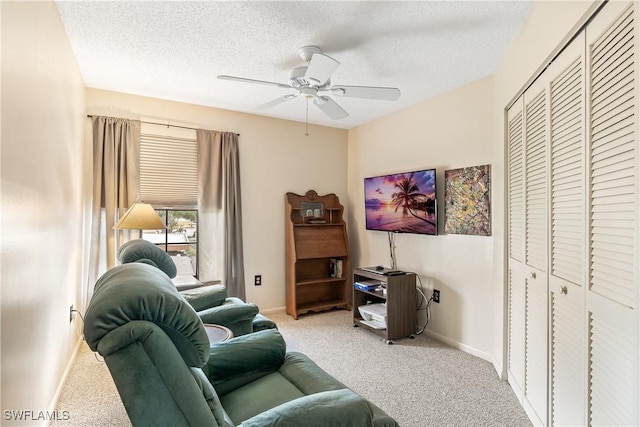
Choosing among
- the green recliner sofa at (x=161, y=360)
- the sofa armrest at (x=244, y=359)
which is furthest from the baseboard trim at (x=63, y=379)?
the green recliner sofa at (x=161, y=360)

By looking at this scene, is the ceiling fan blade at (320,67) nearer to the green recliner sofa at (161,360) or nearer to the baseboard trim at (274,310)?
the green recliner sofa at (161,360)

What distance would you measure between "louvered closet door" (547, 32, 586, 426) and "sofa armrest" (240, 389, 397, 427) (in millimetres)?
984

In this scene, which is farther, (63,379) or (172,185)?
(172,185)

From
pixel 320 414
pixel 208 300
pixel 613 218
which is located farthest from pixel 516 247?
pixel 208 300

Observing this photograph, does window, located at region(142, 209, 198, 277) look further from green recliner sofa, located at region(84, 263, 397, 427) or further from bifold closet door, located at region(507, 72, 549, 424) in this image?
bifold closet door, located at region(507, 72, 549, 424)

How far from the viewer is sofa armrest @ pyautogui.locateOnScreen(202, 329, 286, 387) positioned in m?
1.57

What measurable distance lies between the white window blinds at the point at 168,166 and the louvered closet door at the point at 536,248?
10.6 feet

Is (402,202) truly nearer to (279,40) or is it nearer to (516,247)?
(516,247)

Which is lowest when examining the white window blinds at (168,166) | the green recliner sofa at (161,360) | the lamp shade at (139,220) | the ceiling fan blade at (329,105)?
the green recliner sofa at (161,360)

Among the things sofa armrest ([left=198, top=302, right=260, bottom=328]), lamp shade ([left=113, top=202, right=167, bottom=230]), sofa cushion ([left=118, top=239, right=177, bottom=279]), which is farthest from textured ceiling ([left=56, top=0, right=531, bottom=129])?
sofa armrest ([left=198, top=302, right=260, bottom=328])

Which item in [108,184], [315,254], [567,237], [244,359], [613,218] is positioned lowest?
[244,359]

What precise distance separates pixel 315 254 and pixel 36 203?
9.72ft

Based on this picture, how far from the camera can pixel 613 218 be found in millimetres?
1235

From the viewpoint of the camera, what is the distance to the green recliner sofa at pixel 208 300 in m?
2.09
